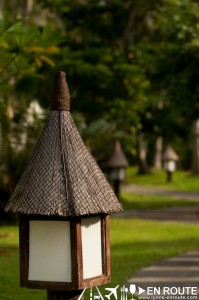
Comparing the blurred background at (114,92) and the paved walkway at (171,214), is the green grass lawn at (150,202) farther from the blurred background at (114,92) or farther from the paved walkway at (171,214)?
the paved walkway at (171,214)

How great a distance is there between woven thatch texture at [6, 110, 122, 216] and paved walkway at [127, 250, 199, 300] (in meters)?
3.27

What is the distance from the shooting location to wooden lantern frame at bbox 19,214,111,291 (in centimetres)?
708

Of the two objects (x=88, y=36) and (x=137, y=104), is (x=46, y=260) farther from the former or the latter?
(x=88, y=36)

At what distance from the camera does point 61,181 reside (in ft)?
23.6

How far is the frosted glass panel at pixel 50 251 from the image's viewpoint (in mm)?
7148

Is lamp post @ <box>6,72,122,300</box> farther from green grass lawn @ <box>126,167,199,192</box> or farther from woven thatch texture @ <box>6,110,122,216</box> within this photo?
green grass lawn @ <box>126,167,199,192</box>

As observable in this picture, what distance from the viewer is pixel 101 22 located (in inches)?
1057

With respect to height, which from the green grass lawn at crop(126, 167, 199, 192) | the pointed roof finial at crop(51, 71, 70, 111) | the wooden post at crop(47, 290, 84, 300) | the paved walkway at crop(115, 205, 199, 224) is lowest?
the wooden post at crop(47, 290, 84, 300)

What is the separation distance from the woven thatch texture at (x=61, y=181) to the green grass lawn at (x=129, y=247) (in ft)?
10.7

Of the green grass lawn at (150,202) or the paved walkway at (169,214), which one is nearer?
the paved walkway at (169,214)

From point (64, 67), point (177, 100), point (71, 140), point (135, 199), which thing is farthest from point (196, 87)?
point (71, 140)

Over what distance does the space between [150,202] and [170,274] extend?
15583 millimetres

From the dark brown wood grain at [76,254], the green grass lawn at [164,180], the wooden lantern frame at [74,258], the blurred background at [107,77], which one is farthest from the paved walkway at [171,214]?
the dark brown wood grain at [76,254]

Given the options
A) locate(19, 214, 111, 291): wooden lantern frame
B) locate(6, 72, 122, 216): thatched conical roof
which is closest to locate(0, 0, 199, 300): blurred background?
locate(19, 214, 111, 291): wooden lantern frame
